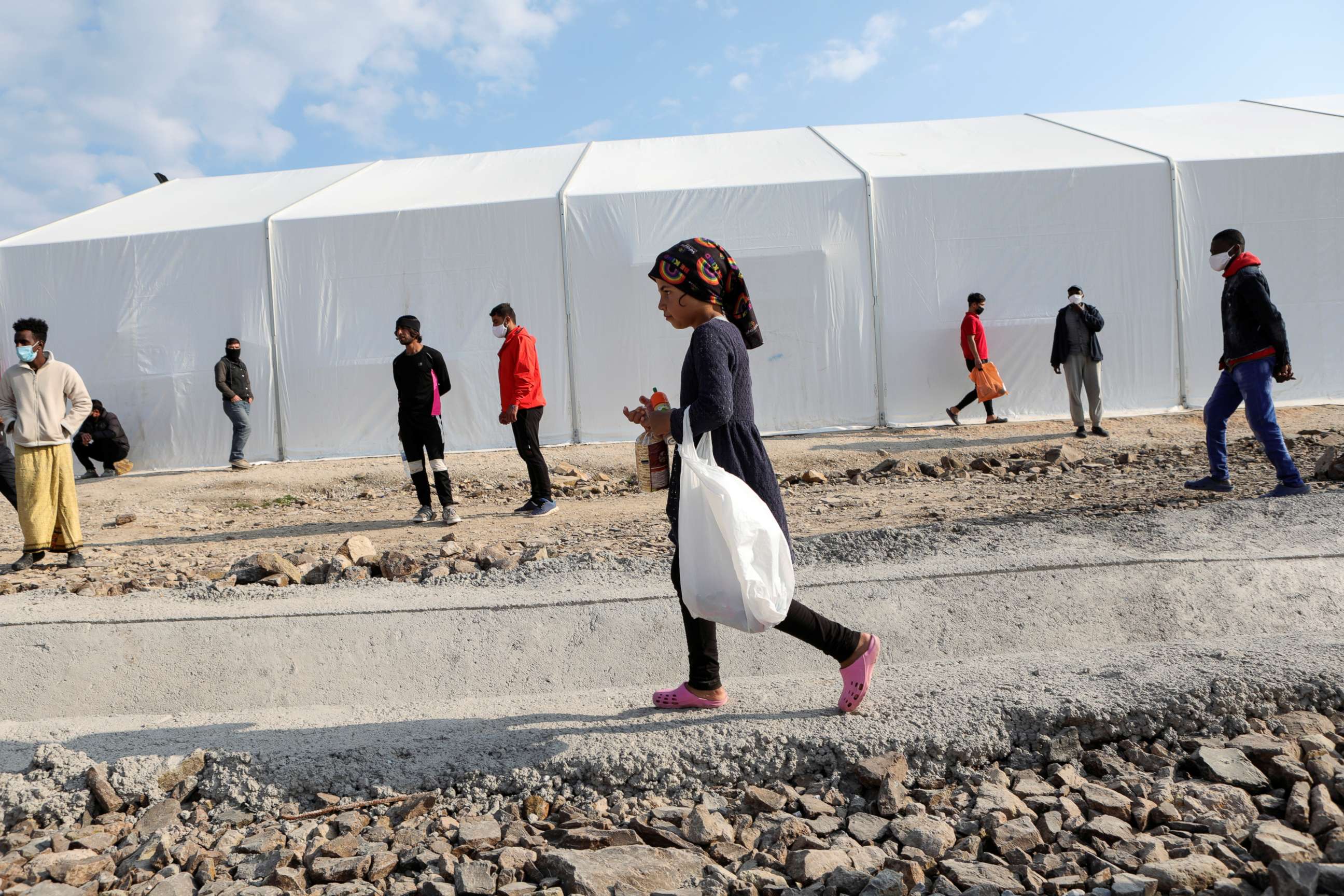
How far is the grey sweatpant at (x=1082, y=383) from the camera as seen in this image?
8.74m

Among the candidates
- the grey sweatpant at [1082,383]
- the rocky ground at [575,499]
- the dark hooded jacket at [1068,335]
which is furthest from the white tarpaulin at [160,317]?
the grey sweatpant at [1082,383]

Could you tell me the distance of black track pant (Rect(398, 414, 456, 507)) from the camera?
6488mm

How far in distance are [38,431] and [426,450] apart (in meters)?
2.36

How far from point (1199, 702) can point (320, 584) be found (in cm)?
400

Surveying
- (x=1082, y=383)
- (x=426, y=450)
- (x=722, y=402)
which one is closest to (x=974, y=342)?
(x=1082, y=383)

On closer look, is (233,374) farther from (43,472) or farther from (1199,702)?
(1199,702)

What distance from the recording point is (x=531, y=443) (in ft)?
21.5

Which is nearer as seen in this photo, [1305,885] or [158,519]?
[1305,885]

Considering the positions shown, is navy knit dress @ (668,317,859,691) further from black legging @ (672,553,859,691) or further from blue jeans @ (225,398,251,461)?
blue jeans @ (225,398,251,461)

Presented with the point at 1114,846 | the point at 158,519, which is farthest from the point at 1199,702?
the point at 158,519

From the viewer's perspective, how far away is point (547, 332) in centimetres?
998

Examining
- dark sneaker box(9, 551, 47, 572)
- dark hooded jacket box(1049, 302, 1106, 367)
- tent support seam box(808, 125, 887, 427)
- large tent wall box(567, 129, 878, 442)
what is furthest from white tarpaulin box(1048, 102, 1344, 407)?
dark sneaker box(9, 551, 47, 572)

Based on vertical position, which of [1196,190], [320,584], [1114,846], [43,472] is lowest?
[1114,846]

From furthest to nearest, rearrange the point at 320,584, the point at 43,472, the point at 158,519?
the point at 158,519
the point at 43,472
the point at 320,584
